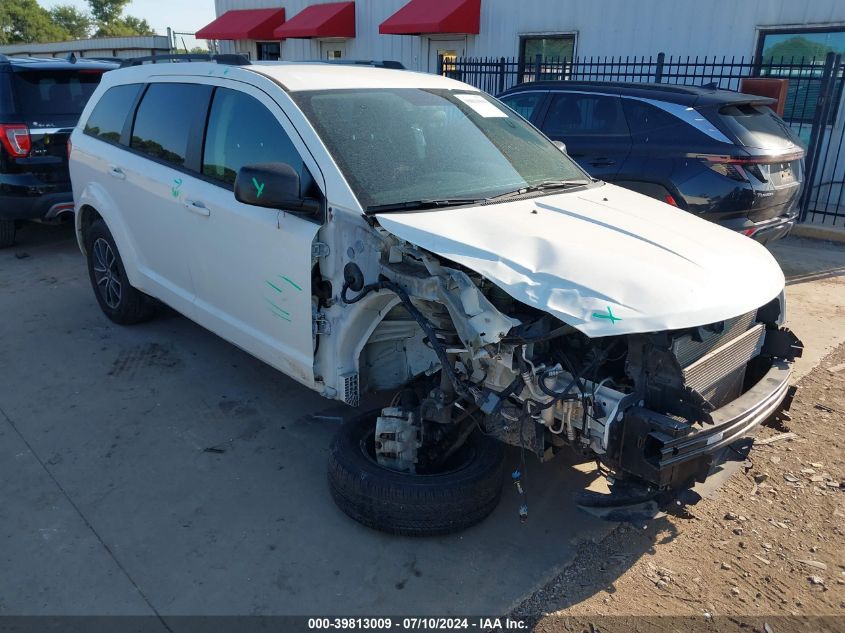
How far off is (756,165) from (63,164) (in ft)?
22.8

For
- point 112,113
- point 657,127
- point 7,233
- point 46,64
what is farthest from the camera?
point 7,233

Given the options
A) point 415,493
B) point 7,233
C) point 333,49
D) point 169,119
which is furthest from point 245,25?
point 415,493

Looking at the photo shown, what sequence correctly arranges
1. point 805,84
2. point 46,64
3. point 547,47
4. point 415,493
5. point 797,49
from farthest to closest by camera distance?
point 547,47
point 797,49
point 805,84
point 46,64
point 415,493

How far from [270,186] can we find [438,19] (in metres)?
12.5

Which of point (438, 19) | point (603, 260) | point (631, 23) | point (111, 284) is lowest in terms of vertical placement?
point (111, 284)

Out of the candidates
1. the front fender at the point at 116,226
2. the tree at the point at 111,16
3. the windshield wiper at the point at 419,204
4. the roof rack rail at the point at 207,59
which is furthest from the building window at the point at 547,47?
the tree at the point at 111,16

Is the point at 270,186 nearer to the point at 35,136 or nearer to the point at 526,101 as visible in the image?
the point at 35,136

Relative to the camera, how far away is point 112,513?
3328 millimetres

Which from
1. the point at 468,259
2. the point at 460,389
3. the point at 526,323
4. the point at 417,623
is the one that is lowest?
the point at 417,623

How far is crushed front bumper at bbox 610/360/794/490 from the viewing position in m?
2.49

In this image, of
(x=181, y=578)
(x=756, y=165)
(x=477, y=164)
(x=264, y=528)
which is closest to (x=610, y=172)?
(x=756, y=165)

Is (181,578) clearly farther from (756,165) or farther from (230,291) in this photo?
(756,165)

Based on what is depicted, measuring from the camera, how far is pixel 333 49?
18844mm

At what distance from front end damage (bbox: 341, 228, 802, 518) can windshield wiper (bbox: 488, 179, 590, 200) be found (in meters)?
0.78
